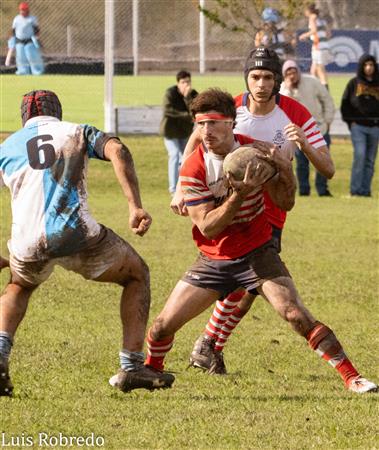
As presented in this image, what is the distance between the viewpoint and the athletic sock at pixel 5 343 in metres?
7.85

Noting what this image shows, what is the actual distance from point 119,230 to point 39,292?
197 inches

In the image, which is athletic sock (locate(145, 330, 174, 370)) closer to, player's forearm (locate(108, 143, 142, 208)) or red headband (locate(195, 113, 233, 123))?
player's forearm (locate(108, 143, 142, 208))

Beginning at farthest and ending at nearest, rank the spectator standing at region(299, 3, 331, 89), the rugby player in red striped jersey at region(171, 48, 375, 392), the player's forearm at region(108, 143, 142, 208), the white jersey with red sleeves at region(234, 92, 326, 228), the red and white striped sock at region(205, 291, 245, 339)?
1. the spectator standing at region(299, 3, 331, 89)
2. the red and white striped sock at region(205, 291, 245, 339)
3. the white jersey with red sleeves at region(234, 92, 326, 228)
4. the rugby player in red striped jersey at region(171, 48, 375, 392)
5. the player's forearm at region(108, 143, 142, 208)

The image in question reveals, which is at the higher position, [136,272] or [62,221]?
[62,221]

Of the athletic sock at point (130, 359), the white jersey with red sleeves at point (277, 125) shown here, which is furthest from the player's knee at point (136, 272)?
the white jersey with red sleeves at point (277, 125)

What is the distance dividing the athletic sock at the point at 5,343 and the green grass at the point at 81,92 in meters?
16.6

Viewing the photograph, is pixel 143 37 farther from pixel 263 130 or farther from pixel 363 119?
pixel 263 130

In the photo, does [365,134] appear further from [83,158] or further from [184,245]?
[83,158]

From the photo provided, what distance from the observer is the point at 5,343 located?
7906 millimetres

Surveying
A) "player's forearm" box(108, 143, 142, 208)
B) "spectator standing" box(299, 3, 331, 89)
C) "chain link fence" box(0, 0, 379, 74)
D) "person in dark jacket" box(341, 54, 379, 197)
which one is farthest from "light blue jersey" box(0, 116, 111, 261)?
"spectator standing" box(299, 3, 331, 89)

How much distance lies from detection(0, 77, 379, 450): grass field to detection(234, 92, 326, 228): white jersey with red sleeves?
1208mm

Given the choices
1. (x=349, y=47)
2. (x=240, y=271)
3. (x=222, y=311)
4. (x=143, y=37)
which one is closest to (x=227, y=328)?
(x=222, y=311)

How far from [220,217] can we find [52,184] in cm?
100

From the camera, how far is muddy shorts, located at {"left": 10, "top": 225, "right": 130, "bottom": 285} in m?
7.91
